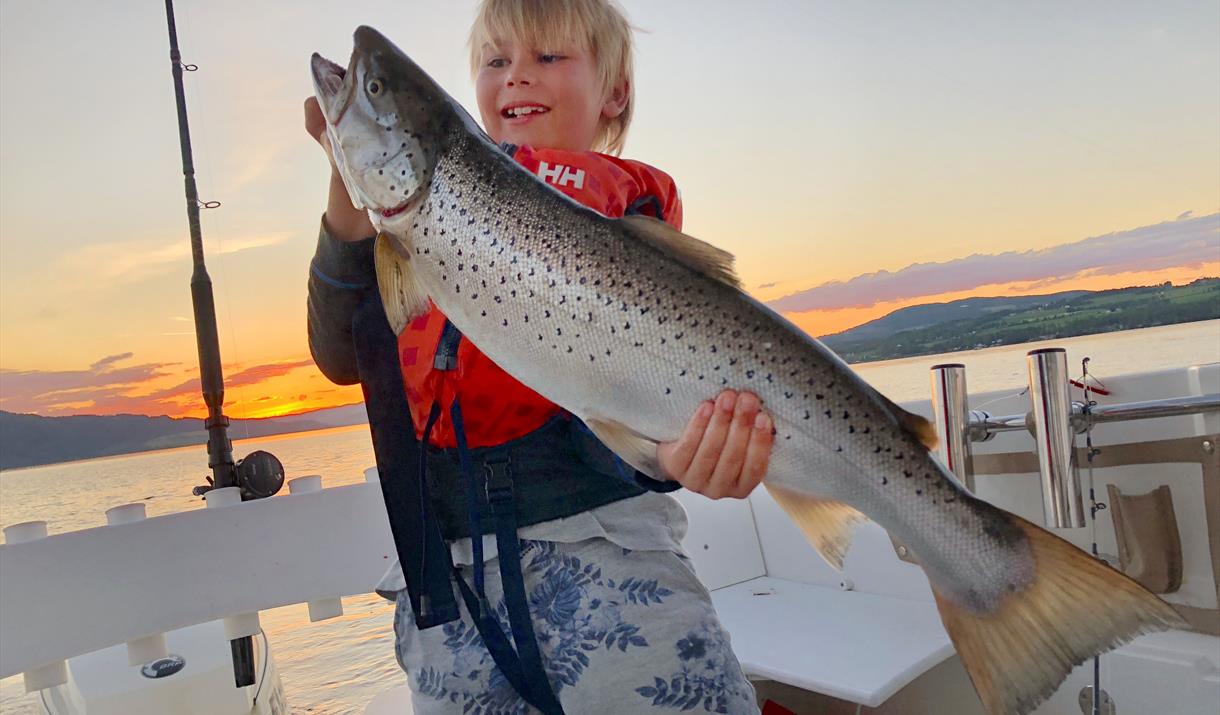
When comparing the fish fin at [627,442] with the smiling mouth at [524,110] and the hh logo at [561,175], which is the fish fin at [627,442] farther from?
the smiling mouth at [524,110]

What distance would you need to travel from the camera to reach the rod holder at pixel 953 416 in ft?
8.82

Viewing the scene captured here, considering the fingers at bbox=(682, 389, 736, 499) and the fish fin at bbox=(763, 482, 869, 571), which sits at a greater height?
→ the fingers at bbox=(682, 389, 736, 499)

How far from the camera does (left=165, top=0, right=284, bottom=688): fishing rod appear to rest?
2.98m

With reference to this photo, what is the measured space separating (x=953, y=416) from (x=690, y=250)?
1780 millimetres

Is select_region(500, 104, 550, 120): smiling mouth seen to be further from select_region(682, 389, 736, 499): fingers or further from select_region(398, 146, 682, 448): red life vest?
select_region(682, 389, 736, 499): fingers

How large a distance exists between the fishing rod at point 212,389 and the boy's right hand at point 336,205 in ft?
5.69

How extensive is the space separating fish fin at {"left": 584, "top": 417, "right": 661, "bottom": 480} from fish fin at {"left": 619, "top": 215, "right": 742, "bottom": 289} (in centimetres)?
30

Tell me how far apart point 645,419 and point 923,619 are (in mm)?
2401

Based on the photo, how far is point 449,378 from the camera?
164cm

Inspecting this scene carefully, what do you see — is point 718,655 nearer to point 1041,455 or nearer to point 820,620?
point 1041,455

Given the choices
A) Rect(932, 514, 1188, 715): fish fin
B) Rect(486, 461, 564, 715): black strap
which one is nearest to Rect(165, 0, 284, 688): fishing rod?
Rect(486, 461, 564, 715): black strap

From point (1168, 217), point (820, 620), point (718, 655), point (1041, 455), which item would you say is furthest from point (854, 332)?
point (1168, 217)

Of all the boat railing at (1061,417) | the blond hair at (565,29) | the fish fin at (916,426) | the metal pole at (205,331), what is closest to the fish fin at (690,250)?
the fish fin at (916,426)

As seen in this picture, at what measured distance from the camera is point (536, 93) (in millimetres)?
1899
